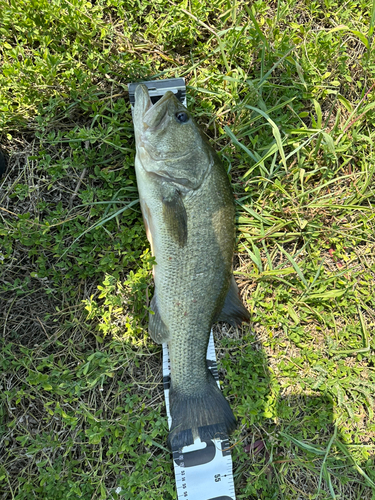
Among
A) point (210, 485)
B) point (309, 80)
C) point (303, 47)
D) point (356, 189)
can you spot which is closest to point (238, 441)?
point (210, 485)

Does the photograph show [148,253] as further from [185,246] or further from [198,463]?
[198,463]

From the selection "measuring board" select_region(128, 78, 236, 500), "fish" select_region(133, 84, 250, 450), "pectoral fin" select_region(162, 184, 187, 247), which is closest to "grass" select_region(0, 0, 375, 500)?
"measuring board" select_region(128, 78, 236, 500)

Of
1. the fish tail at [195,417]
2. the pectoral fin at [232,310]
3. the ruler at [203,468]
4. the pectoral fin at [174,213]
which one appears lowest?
the ruler at [203,468]

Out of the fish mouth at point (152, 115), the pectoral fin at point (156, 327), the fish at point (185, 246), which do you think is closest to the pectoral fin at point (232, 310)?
the fish at point (185, 246)

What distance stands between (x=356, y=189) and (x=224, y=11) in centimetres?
187

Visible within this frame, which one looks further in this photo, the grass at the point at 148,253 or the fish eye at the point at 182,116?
the grass at the point at 148,253

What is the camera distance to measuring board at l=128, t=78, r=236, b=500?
2.42m

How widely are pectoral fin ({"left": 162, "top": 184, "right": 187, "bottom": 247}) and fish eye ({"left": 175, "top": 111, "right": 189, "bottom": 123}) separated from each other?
45cm

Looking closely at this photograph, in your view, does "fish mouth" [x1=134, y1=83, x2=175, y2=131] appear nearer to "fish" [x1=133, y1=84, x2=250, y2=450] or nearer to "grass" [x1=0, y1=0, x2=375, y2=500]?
"fish" [x1=133, y1=84, x2=250, y2=450]

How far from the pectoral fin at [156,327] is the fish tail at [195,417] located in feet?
1.26

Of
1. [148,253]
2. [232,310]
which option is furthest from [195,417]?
[148,253]

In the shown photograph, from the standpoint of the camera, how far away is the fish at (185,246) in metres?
2.16

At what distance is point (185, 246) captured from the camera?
2.19 meters

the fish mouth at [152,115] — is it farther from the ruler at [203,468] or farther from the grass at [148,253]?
the ruler at [203,468]
